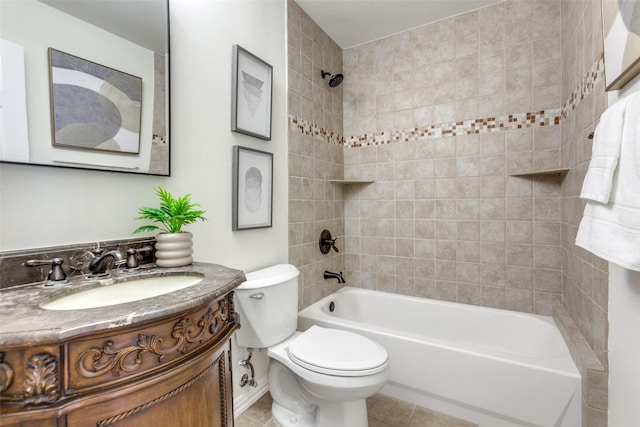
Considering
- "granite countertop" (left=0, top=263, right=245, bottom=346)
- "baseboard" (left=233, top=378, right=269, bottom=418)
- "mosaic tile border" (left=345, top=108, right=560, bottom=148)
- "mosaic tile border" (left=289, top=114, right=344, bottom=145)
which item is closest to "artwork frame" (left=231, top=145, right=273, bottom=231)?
"mosaic tile border" (left=289, top=114, right=344, bottom=145)

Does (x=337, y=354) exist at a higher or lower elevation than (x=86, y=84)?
lower

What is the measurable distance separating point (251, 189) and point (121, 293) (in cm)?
90

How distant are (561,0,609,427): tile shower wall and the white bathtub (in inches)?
4.4

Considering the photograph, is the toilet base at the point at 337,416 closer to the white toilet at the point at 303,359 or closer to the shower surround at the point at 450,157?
the white toilet at the point at 303,359

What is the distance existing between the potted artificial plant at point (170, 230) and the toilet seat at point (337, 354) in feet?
2.24

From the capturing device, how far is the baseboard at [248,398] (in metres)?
1.63

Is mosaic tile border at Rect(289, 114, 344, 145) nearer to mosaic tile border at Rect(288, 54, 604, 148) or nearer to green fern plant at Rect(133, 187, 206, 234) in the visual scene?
mosaic tile border at Rect(288, 54, 604, 148)

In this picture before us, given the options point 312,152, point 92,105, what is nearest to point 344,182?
point 312,152

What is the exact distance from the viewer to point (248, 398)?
1712mm

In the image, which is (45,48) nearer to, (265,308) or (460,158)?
(265,308)

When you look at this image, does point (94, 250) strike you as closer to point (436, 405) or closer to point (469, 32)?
point (436, 405)

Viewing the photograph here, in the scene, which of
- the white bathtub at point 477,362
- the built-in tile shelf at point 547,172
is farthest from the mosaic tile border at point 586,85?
the white bathtub at point 477,362

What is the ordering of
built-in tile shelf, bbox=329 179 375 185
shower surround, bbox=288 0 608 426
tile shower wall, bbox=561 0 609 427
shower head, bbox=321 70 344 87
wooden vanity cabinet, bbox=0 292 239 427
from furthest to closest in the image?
built-in tile shelf, bbox=329 179 375 185, shower head, bbox=321 70 344 87, shower surround, bbox=288 0 608 426, tile shower wall, bbox=561 0 609 427, wooden vanity cabinet, bbox=0 292 239 427

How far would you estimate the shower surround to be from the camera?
1921 millimetres
